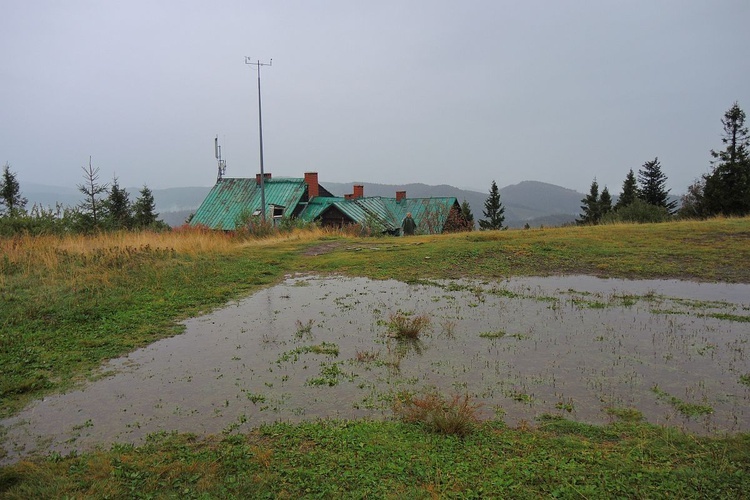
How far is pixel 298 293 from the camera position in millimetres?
9930

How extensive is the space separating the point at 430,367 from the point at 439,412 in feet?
4.77

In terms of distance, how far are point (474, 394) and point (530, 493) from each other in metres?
1.74

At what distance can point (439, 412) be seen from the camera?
4.04 m

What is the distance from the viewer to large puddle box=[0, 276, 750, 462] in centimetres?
431

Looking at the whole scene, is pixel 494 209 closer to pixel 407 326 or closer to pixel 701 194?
pixel 701 194

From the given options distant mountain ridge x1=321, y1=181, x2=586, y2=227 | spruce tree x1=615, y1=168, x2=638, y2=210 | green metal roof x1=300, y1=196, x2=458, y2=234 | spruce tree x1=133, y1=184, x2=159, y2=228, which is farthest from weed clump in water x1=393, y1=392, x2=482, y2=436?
distant mountain ridge x1=321, y1=181, x2=586, y2=227

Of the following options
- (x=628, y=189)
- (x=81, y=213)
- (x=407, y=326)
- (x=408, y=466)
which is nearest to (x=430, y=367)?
(x=407, y=326)

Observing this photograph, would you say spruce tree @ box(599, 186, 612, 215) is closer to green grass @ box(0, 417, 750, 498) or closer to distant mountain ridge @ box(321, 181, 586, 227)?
green grass @ box(0, 417, 750, 498)

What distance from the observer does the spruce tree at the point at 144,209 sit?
38.7 m

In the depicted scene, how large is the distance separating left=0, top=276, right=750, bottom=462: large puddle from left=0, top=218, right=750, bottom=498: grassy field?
1.28ft

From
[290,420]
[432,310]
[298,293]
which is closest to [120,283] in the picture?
[298,293]

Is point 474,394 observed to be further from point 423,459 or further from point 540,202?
point 540,202

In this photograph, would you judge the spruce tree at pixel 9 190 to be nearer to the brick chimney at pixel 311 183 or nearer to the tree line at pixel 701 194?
the brick chimney at pixel 311 183

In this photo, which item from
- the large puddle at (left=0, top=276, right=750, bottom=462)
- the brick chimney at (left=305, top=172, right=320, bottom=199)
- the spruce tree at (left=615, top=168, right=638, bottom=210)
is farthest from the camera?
the spruce tree at (left=615, top=168, right=638, bottom=210)
